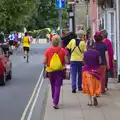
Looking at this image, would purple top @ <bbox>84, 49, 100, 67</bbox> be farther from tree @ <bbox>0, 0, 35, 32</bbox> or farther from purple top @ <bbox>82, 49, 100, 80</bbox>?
tree @ <bbox>0, 0, 35, 32</bbox>

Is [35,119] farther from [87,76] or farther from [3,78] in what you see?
[3,78]

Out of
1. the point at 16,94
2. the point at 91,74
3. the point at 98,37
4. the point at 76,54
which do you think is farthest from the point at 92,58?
the point at 16,94

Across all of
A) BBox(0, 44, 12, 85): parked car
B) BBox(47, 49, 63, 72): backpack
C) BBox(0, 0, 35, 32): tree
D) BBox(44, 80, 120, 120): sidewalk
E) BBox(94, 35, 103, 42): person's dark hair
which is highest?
BBox(0, 0, 35, 32): tree

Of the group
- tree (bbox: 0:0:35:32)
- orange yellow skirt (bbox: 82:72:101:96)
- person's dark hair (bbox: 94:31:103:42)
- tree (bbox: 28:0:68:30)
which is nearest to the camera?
orange yellow skirt (bbox: 82:72:101:96)

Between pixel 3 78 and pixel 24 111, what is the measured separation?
213 inches

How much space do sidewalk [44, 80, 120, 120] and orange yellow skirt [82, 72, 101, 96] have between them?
367 millimetres

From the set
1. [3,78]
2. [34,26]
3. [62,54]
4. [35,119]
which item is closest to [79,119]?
[35,119]

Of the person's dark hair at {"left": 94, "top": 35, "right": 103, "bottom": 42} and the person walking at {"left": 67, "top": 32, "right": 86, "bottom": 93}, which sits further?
the person walking at {"left": 67, "top": 32, "right": 86, "bottom": 93}

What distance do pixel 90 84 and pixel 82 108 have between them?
1.91ft

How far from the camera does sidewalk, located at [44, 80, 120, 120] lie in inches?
373

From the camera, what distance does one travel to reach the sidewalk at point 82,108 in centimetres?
948

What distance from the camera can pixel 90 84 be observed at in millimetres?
10656

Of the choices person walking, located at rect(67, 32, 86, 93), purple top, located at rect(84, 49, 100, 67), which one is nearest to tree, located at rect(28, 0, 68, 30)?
person walking, located at rect(67, 32, 86, 93)

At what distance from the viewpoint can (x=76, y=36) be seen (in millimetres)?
13000
